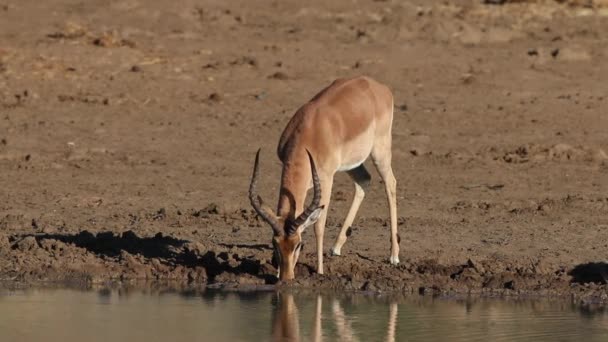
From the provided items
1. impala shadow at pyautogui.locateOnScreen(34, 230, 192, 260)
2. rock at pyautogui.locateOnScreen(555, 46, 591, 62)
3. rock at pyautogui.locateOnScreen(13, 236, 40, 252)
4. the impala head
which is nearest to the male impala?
the impala head

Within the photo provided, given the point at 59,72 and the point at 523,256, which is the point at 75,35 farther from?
the point at 523,256

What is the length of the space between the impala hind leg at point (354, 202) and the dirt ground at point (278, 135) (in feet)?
0.90

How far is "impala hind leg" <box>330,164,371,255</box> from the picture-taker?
39.1 ft

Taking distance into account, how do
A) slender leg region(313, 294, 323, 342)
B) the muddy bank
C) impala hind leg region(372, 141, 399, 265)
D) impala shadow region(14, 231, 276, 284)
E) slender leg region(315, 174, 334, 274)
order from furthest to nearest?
impala hind leg region(372, 141, 399, 265) → impala shadow region(14, 231, 276, 284) → the muddy bank → slender leg region(315, 174, 334, 274) → slender leg region(313, 294, 323, 342)

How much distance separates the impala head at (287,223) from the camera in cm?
1033

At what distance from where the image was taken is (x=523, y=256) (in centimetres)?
1198

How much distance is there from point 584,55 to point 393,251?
28.2ft

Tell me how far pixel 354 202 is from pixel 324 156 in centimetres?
131

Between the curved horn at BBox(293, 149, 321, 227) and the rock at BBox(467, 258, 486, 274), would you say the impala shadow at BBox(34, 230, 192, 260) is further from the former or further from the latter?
the rock at BBox(467, 258, 486, 274)

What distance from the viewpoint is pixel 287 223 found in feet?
34.2

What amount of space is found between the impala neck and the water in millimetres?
663

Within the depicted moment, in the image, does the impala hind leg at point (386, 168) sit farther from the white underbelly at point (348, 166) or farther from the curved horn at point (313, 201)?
the curved horn at point (313, 201)

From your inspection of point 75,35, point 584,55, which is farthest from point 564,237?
point 75,35

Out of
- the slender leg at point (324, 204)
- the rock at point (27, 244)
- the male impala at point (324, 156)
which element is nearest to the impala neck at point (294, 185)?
the male impala at point (324, 156)
